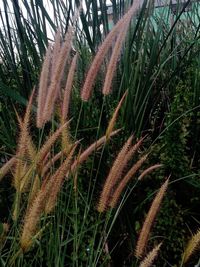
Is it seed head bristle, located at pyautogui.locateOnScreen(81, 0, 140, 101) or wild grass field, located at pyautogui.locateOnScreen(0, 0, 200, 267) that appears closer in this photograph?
seed head bristle, located at pyautogui.locateOnScreen(81, 0, 140, 101)

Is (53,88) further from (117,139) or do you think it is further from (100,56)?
(117,139)

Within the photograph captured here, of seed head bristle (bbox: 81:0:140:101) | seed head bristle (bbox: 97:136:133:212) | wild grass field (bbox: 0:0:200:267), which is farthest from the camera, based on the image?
wild grass field (bbox: 0:0:200:267)

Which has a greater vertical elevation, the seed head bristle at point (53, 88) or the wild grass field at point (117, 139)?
the seed head bristle at point (53, 88)

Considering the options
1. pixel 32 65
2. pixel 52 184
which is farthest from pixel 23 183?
pixel 32 65

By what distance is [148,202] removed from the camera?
1.93 meters

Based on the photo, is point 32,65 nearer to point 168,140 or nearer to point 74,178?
point 168,140

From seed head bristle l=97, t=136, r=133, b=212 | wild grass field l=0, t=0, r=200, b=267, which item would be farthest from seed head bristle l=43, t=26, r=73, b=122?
seed head bristle l=97, t=136, r=133, b=212

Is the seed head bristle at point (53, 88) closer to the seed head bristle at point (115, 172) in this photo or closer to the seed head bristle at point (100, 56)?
the seed head bristle at point (100, 56)

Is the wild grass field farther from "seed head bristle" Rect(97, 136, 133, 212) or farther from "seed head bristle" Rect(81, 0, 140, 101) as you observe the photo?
"seed head bristle" Rect(97, 136, 133, 212)

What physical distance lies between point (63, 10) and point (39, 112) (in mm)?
1317

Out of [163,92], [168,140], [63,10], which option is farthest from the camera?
[63,10]

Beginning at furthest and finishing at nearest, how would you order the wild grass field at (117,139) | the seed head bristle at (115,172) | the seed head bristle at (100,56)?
1. the wild grass field at (117,139)
2. the seed head bristle at (100,56)
3. the seed head bristle at (115,172)

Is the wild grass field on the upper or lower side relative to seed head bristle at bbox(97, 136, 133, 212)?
lower

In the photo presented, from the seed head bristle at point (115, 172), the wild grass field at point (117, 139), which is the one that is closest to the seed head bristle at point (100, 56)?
the wild grass field at point (117, 139)
